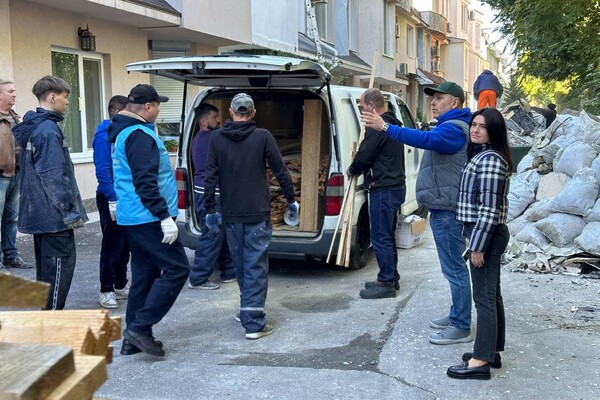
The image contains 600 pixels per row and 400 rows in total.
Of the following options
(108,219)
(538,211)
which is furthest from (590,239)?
(108,219)

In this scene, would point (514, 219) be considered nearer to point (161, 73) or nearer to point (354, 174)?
point (354, 174)

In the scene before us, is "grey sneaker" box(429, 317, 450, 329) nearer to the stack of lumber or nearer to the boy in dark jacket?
the boy in dark jacket

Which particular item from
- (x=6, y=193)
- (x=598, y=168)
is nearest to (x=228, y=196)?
(x=6, y=193)

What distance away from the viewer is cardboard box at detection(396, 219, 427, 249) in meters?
8.17

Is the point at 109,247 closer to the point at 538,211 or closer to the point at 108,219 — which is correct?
the point at 108,219

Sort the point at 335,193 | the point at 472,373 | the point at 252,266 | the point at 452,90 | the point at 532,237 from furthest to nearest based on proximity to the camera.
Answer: the point at 532,237, the point at 335,193, the point at 252,266, the point at 452,90, the point at 472,373

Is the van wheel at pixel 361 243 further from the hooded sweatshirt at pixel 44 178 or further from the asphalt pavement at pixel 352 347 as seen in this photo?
the hooded sweatshirt at pixel 44 178

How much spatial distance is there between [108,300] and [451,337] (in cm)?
299

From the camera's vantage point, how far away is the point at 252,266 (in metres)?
5.20

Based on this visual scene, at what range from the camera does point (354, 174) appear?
250 inches

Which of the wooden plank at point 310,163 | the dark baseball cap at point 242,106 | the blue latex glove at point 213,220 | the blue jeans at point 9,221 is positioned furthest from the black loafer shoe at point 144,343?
the blue jeans at point 9,221

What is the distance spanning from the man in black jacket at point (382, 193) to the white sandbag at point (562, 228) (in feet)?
7.05

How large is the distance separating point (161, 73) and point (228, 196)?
171cm

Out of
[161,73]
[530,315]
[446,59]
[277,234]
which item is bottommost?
[530,315]
